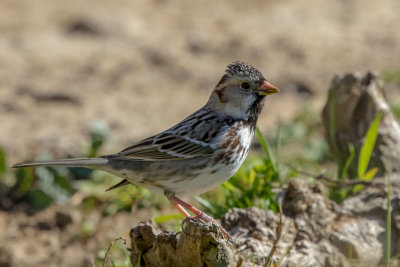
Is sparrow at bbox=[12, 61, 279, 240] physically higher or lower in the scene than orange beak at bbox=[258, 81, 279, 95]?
lower

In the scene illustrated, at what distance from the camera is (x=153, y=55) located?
8258 mm

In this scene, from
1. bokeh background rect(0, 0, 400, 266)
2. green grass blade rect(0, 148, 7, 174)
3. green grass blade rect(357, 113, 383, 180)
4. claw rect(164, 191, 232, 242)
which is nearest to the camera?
claw rect(164, 191, 232, 242)

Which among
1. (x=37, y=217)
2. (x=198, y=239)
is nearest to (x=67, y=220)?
(x=37, y=217)

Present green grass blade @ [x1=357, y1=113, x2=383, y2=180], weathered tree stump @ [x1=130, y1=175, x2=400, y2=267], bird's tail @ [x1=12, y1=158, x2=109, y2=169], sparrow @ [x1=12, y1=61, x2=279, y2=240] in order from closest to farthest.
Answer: weathered tree stump @ [x1=130, y1=175, x2=400, y2=267] → bird's tail @ [x1=12, y1=158, x2=109, y2=169] → sparrow @ [x1=12, y1=61, x2=279, y2=240] → green grass blade @ [x1=357, y1=113, x2=383, y2=180]

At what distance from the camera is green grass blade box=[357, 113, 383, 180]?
4.77m

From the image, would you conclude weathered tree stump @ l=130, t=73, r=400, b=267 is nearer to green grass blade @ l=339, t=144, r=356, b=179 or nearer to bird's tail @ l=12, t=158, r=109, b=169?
green grass blade @ l=339, t=144, r=356, b=179

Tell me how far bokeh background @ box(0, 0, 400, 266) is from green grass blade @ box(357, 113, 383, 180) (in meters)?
2.13

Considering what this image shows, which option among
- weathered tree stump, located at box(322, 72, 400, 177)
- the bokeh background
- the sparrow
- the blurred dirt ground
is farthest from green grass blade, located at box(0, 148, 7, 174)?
weathered tree stump, located at box(322, 72, 400, 177)

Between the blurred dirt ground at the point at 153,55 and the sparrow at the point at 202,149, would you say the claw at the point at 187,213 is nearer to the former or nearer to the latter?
the sparrow at the point at 202,149

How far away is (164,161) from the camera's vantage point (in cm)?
449

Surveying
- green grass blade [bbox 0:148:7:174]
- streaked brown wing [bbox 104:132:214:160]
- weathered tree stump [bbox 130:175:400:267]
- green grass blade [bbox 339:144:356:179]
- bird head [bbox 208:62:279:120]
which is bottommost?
green grass blade [bbox 0:148:7:174]

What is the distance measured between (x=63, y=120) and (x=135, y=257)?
11.4ft

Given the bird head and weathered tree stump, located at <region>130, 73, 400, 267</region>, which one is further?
the bird head

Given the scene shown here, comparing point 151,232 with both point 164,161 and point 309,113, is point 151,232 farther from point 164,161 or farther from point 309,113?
point 309,113
